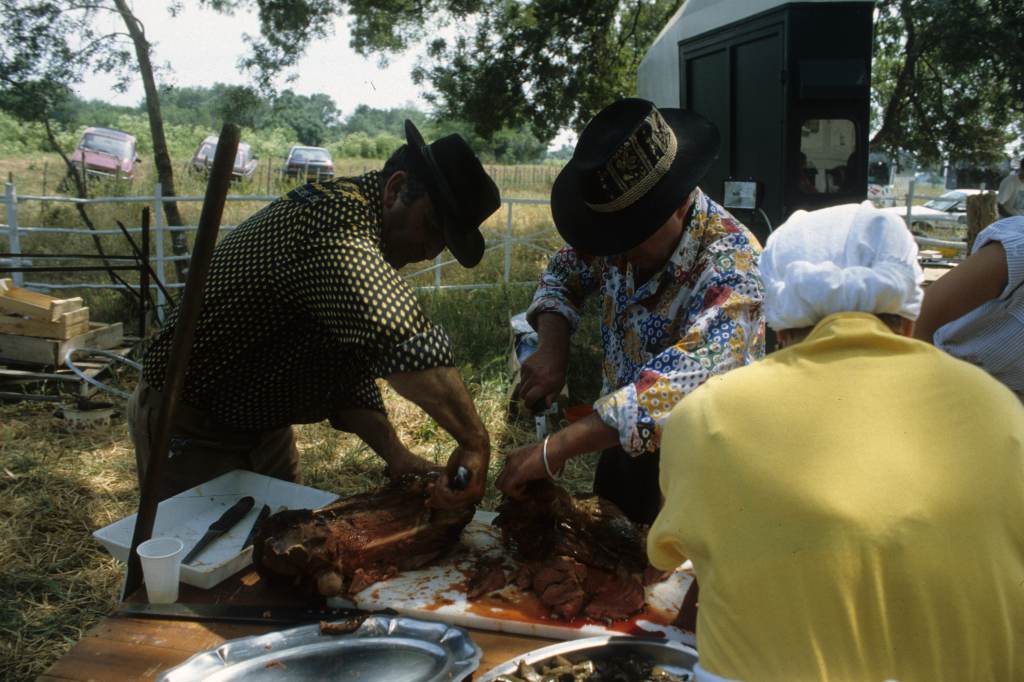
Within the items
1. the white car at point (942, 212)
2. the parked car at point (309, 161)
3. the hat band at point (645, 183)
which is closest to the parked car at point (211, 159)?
the parked car at point (309, 161)

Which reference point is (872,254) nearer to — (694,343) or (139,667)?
(694,343)

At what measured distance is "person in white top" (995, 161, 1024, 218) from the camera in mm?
4656

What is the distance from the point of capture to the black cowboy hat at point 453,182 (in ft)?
9.64

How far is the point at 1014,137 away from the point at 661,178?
17.6 m

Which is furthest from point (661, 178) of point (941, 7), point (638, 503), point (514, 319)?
point (941, 7)

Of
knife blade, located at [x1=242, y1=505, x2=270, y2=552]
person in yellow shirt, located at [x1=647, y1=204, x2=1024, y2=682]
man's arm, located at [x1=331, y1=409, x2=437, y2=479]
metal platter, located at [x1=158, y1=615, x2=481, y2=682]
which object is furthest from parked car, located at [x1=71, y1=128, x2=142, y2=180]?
person in yellow shirt, located at [x1=647, y1=204, x2=1024, y2=682]

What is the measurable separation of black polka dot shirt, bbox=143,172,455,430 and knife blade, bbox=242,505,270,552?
1.62 feet

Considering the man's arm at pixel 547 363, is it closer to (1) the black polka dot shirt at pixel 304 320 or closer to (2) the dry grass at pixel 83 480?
(1) the black polka dot shirt at pixel 304 320

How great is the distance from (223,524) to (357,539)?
1.79 feet

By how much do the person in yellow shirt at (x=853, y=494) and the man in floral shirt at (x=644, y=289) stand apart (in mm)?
866

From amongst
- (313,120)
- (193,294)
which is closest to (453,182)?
(193,294)

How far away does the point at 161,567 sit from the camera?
2.35 m

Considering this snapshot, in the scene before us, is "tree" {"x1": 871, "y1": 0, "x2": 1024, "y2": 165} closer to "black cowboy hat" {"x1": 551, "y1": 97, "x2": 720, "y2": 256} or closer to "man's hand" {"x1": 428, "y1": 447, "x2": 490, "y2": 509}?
"black cowboy hat" {"x1": 551, "y1": 97, "x2": 720, "y2": 256}

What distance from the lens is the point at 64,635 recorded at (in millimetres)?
4109
